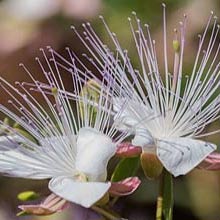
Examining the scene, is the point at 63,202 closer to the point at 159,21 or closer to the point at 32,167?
the point at 32,167

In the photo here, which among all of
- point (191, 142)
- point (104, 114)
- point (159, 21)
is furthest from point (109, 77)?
point (159, 21)

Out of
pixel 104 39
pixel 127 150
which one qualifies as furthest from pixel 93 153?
pixel 104 39

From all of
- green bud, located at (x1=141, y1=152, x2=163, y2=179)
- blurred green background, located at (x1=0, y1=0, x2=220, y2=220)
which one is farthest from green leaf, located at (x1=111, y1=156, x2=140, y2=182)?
blurred green background, located at (x1=0, y1=0, x2=220, y2=220)

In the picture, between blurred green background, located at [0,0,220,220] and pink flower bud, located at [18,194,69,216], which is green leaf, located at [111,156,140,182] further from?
blurred green background, located at [0,0,220,220]

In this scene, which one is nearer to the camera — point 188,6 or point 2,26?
point 188,6

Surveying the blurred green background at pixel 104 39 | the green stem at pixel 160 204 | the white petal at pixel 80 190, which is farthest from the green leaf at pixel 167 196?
the blurred green background at pixel 104 39

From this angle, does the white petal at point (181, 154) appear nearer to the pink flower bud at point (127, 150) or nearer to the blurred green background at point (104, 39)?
the pink flower bud at point (127, 150)
